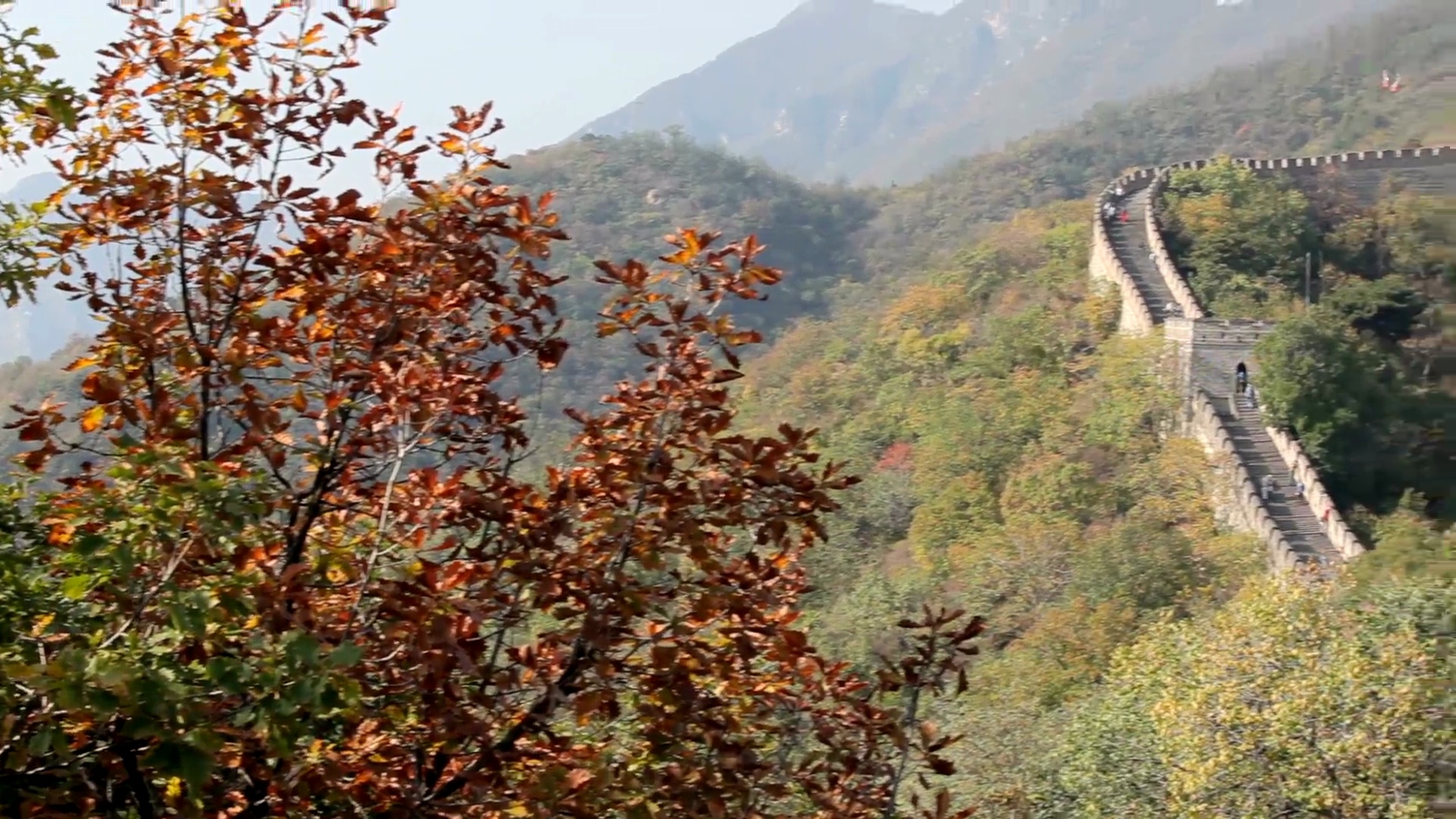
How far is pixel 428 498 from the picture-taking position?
8.76 feet

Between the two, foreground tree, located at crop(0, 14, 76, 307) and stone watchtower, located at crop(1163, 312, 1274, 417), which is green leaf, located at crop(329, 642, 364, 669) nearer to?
foreground tree, located at crop(0, 14, 76, 307)

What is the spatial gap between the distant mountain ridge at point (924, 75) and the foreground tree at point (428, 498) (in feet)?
268

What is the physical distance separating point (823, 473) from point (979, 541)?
56.7ft

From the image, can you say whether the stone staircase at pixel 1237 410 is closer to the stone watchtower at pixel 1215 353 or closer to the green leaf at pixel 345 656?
the stone watchtower at pixel 1215 353

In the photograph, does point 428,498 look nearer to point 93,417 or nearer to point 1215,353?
Answer: point 93,417

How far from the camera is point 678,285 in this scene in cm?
274

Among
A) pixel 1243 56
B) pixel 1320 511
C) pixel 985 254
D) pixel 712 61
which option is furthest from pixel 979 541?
pixel 712 61

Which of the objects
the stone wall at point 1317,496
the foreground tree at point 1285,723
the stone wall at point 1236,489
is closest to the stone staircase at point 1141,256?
the stone wall at point 1236,489

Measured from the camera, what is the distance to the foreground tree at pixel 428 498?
2.35m

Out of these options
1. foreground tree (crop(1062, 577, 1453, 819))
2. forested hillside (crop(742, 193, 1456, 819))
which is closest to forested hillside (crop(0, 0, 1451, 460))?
forested hillside (crop(742, 193, 1456, 819))

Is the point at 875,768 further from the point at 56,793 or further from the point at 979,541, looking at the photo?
the point at 979,541

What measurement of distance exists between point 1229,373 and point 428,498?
58.7 feet

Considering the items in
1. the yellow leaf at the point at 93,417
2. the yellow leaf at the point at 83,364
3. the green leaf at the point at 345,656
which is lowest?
the green leaf at the point at 345,656

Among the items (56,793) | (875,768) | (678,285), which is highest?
(678,285)
